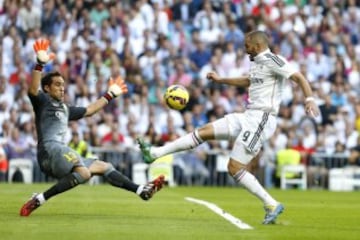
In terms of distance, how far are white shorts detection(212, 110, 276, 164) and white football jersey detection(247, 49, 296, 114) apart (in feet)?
0.36

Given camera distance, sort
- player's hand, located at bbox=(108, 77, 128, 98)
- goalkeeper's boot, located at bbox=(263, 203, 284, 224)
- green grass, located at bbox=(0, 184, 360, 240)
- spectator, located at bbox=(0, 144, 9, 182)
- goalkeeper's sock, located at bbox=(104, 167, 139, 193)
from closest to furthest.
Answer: green grass, located at bbox=(0, 184, 360, 240) < goalkeeper's boot, located at bbox=(263, 203, 284, 224) < goalkeeper's sock, located at bbox=(104, 167, 139, 193) < player's hand, located at bbox=(108, 77, 128, 98) < spectator, located at bbox=(0, 144, 9, 182)

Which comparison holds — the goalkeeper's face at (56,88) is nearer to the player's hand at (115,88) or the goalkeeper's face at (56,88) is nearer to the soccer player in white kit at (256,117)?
the player's hand at (115,88)

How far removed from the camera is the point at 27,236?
12.8 m

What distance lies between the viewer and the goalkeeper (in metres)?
15.5

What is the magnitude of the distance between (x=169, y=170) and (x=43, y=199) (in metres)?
13.2

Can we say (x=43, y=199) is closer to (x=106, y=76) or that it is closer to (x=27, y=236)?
(x=27, y=236)

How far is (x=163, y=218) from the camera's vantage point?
51.8ft

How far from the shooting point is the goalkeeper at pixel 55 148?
15.5 m

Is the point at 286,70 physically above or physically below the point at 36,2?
below

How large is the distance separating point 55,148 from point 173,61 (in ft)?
53.1

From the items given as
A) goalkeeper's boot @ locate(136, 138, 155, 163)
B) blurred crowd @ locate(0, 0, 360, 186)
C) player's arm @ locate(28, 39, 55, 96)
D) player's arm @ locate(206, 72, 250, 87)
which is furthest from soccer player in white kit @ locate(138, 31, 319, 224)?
blurred crowd @ locate(0, 0, 360, 186)

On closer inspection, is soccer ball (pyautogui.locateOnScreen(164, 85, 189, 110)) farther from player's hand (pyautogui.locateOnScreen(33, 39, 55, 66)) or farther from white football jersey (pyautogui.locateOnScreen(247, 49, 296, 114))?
player's hand (pyautogui.locateOnScreen(33, 39, 55, 66))

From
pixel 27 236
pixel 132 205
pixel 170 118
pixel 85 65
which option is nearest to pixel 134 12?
pixel 85 65

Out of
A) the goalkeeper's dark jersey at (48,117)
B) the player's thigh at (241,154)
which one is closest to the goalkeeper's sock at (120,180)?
the goalkeeper's dark jersey at (48,117)
